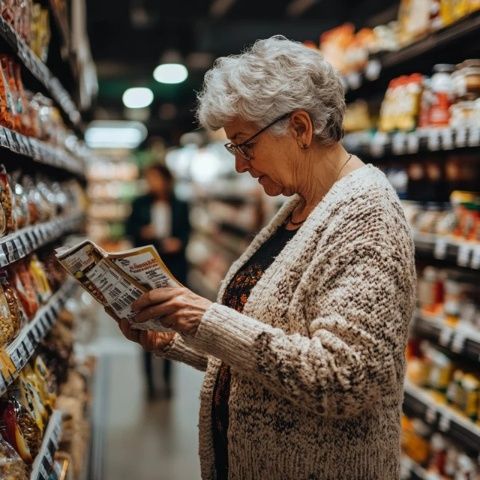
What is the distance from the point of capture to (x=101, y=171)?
14.9 meters

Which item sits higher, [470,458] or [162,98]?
[162,98]

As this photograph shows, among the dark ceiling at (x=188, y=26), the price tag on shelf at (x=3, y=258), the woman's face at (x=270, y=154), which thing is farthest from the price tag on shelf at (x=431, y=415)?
the dark ceiling at (x=188, y=26)

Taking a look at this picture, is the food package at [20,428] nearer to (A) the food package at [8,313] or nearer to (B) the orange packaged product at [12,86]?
(A) the food package at [8,313]

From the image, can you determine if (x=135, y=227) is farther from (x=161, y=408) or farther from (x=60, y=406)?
(x=60, y=406)

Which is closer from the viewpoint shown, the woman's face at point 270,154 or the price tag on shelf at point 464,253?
the woman's face at point 270,154

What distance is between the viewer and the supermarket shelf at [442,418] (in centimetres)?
302

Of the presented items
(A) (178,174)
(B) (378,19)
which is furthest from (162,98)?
(B) (378,19)

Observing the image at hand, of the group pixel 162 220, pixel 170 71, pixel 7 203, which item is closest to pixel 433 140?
pixel 7 203

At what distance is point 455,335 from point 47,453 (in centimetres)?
195

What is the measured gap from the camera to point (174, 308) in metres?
1.54

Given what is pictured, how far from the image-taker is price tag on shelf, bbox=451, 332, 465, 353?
309 centimetres

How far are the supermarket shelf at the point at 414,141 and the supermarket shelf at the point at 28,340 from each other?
1815 millimetres

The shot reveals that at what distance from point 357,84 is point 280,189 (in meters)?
2.62

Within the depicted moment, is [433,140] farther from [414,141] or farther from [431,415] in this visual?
[431,415]
